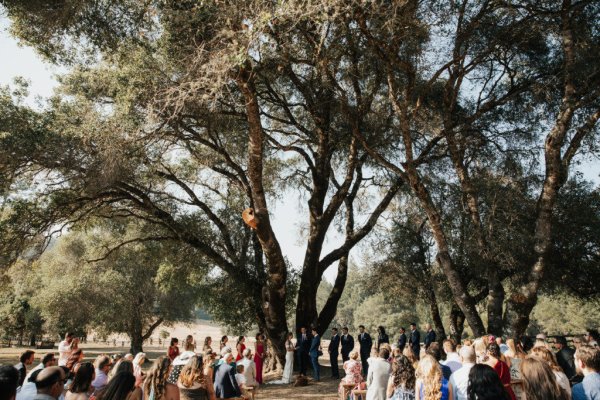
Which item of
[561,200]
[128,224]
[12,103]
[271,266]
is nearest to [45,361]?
[271,266]

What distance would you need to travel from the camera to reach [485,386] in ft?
13.9

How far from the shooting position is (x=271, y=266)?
525 inches

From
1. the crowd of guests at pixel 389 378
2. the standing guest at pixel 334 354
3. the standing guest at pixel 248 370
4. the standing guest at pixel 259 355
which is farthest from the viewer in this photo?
the standing guest at pixel 334 354

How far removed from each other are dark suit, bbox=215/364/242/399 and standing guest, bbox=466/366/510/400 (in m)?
4.44

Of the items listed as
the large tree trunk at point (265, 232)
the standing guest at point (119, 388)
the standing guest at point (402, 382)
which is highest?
the large tree trunk at point (265, 232)

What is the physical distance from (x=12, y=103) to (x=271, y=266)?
862 centimetres

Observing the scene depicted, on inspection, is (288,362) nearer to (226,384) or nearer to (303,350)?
(303,350)

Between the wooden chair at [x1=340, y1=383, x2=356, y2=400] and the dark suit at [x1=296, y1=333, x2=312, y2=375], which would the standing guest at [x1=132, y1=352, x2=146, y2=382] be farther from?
the dark suit at [x1=296, y1=333, x2=312, y2=375]

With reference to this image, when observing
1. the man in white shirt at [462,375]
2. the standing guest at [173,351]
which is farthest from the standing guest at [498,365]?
the standing guest at [173,351]

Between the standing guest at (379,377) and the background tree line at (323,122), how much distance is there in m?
5.80

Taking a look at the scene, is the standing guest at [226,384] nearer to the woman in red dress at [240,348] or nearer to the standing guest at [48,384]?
the woman in red dress at [240,348]

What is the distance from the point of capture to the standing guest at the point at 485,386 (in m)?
4.21

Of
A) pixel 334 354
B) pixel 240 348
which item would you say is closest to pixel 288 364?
pixel 334 354

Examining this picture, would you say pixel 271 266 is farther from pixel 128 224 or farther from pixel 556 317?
pixel 556 317
